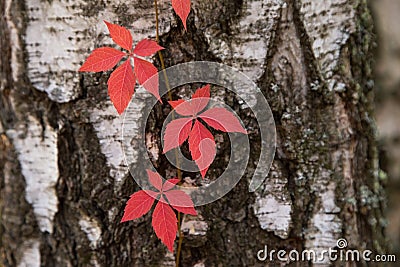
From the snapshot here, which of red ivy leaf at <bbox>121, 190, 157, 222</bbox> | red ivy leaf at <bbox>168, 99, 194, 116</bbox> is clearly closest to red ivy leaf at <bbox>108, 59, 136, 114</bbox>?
red ivy leaf at <bbox>168, 99, 194, 116</bbox>

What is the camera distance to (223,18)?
0.91 meters

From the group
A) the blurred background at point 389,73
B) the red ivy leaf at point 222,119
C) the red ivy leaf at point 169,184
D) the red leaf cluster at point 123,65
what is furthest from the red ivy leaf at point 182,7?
the blurred background at point 389,73

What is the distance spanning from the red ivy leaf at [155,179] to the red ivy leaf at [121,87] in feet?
0.69

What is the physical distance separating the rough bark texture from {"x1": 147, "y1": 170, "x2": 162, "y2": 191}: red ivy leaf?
3cm

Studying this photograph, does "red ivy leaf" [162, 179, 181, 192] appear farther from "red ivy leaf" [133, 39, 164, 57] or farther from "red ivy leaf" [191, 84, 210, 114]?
"red ivy leaf" [133, 39, 164, 57]

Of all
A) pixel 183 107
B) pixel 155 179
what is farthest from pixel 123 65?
pixel 155 179

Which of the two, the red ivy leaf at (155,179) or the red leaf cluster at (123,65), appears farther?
the red ivy leaf at (155,179)

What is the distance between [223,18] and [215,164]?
33 centimetres

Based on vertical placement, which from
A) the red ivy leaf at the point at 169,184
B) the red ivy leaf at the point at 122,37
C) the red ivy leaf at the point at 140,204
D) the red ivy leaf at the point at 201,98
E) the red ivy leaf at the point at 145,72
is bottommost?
the red ivy leaf at the point at 140,204

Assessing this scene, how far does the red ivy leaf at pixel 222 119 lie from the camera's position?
825mm

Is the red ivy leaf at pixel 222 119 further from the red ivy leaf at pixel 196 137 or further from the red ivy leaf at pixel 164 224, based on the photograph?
the red ivy leaf at pixel 164 224

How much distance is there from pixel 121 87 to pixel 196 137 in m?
0.17

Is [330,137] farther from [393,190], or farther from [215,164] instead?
[393,190]

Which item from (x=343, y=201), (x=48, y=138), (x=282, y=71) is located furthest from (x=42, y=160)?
(x=343, y=201)
